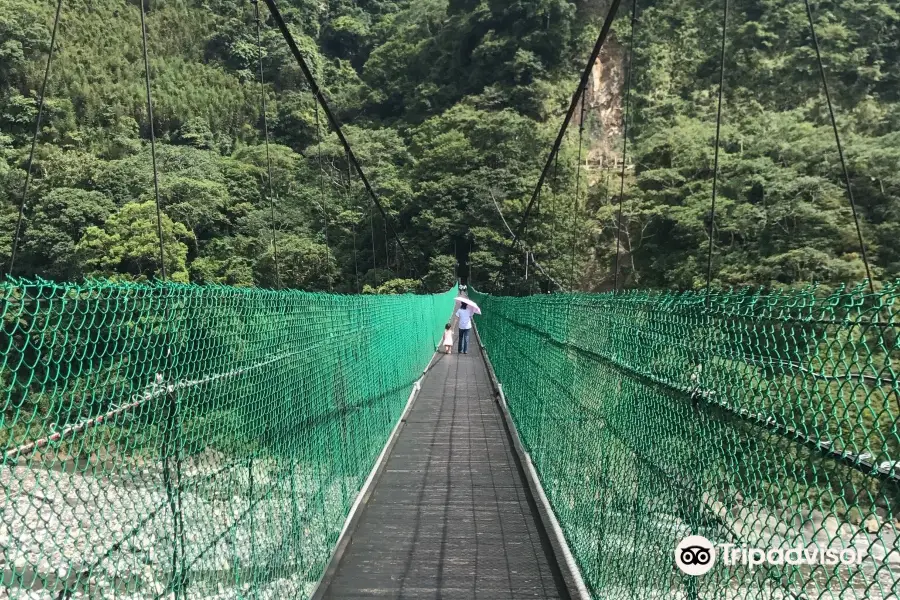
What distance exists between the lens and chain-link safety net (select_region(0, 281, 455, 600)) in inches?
45.0

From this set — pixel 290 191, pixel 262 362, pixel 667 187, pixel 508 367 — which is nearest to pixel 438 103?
pixel 290 191

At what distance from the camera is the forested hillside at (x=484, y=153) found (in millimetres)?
26391

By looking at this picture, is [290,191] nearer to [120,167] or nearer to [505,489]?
[120,167]

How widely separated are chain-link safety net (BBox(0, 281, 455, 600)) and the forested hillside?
18.9 metres

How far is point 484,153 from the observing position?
37594 millimetres

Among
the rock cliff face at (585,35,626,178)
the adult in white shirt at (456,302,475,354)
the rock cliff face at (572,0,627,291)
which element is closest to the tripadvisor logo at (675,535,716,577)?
the adult in white shirt at (456,302,475,354)

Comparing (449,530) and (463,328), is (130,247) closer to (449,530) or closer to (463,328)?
(463,328)

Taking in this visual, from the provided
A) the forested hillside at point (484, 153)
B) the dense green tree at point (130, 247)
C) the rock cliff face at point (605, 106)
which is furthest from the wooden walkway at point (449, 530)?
the rock cliff face at point (605, 106)

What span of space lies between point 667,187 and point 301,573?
3187 cm

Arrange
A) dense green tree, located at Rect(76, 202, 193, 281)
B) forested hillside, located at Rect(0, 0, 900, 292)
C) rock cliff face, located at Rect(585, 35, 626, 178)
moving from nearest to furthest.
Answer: forested hillside, located at Rect(0, 0, 900, 292) → dense green tree, located at Rect(76, 202, 193, 281) → rock cliff face, located at Rect(585, 35, 626, 178)

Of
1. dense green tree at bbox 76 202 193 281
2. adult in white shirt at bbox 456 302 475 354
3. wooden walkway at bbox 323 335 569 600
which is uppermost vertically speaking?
dense green tree at bbox 76 202 193 281

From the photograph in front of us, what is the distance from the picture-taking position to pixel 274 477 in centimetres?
230

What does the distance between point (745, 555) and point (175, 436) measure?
1367mm

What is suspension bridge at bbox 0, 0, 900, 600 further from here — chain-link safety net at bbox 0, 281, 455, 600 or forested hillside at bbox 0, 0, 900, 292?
forested hillside at bbox 0, 0, 900, 292
